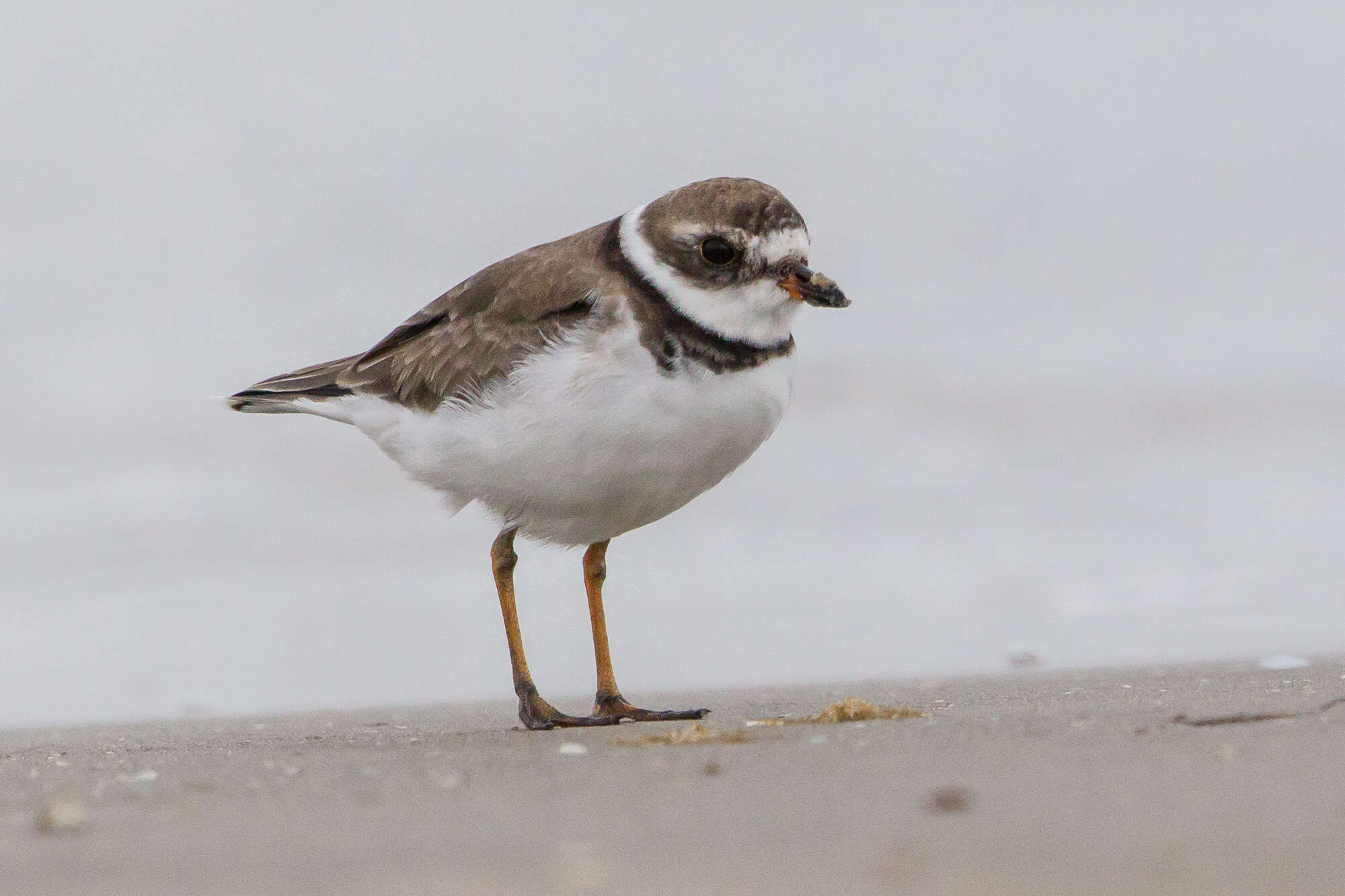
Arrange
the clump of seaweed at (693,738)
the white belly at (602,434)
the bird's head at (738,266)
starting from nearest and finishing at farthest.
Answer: the clump of seaweed at (693,738) < the white belly at (602,434) < the bird's head at (738,266)

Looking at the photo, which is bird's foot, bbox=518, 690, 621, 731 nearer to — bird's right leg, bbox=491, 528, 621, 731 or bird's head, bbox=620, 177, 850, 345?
bird's right leg, bbox=491, 528, 621, 731

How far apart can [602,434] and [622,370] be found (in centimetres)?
22

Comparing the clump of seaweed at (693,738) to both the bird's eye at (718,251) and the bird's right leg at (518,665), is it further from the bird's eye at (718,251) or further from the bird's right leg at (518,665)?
the bird's eye at (718,251)

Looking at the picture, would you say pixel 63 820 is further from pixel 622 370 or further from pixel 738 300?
pixel 738 300

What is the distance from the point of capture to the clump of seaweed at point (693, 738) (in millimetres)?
3867

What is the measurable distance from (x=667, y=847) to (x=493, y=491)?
9.61 ft

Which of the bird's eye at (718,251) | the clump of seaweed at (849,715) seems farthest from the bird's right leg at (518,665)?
the bird's eye at (718,251)

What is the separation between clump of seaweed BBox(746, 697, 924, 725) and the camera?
4.44m

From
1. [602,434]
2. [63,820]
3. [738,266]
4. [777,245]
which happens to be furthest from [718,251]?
[63,820]

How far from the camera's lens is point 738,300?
196 inches

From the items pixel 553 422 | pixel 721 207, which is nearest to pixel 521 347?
pixel 553 422

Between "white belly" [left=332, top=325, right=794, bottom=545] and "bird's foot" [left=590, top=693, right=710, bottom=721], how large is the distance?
649mm

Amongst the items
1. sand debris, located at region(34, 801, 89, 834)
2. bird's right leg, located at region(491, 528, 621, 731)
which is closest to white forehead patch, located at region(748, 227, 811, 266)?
bird's right leg, located at region(491, 528, 621, 731)

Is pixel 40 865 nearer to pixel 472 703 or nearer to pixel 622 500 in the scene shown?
pixel 622 500
